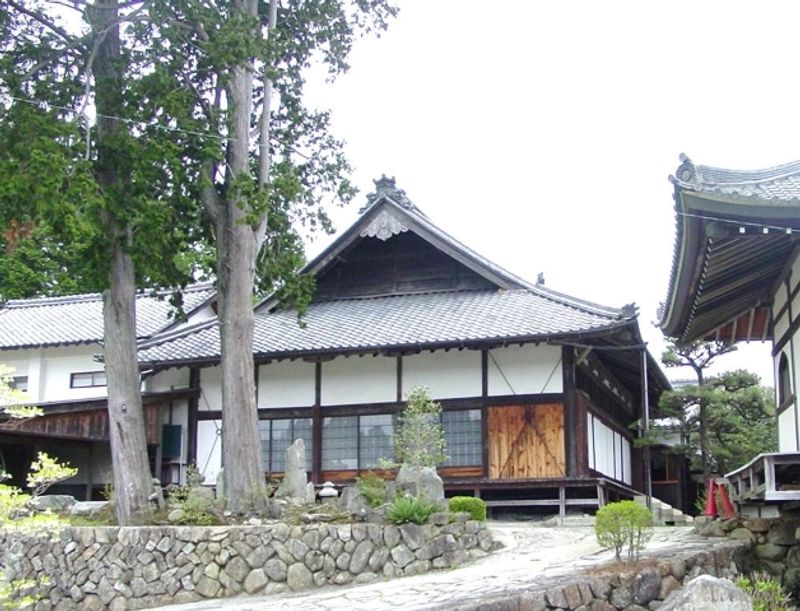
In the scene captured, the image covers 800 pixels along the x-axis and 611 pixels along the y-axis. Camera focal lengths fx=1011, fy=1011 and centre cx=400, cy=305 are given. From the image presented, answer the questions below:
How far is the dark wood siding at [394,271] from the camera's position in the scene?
1038 inches

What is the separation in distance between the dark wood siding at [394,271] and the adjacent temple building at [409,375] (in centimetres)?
4

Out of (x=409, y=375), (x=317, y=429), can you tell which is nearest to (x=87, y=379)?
(x=317, y=429)

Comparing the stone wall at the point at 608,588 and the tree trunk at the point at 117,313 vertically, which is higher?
the tree trunk at the point at 117,313

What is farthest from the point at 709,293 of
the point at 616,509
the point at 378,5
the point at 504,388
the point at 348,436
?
the point at 348,436

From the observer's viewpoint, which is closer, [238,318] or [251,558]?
[251,558]

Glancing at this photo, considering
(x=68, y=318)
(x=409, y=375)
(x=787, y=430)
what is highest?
(x=68, y=318)

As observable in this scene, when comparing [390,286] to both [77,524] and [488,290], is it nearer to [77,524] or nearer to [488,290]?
[488,290]

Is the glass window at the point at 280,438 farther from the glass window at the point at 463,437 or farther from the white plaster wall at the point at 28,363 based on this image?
the white plaster wall at the point at 28,363

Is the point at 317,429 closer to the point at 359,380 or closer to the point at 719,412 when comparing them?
the point at 359,380

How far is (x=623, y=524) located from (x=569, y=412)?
29.3 ft

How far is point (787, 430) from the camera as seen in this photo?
16.0 m

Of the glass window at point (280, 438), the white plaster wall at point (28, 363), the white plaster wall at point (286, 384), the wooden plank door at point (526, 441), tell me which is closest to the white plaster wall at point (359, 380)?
the white plaster wall at point (286, 384)

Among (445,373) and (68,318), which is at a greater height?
(68,318)

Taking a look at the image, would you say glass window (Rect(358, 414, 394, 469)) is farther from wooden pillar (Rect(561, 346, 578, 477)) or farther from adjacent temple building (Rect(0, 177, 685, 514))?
wooden pillar (Rect(561, 346, 578, 477))
